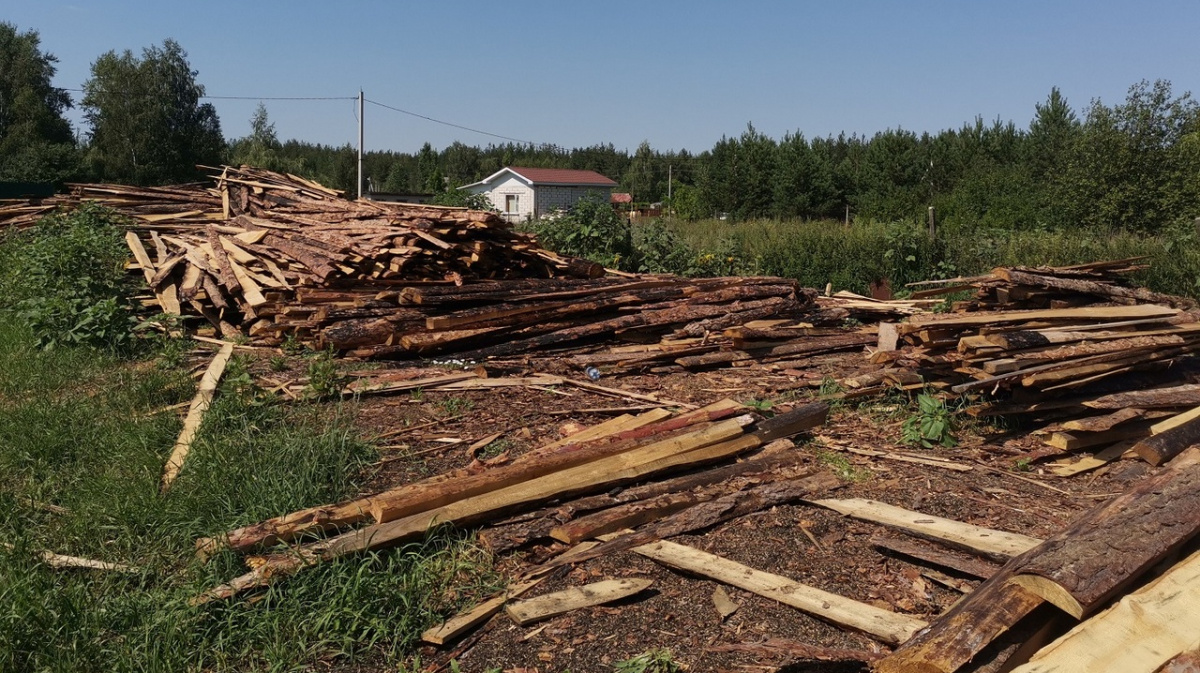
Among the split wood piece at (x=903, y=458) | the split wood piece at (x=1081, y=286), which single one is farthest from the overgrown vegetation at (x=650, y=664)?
the split wood piece at (x=1081, y=286)

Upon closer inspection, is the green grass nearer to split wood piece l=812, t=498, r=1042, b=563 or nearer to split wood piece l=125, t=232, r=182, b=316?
split wood piece l=812, t=498, r=1042, b=563

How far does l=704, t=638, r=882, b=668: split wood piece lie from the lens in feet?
10.3

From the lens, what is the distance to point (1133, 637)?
2.73 metres

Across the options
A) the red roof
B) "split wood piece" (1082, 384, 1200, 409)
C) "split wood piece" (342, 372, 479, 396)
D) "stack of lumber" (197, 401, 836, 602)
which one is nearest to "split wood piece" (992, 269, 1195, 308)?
"split wood piece" (1082, 384, 1200, 409)

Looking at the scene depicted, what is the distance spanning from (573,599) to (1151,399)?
498 cm

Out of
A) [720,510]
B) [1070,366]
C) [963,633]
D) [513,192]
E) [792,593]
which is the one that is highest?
[513,192]

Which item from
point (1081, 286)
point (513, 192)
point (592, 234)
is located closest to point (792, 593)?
point (1081, 286)

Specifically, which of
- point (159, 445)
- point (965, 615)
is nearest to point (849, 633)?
point (965, 615)

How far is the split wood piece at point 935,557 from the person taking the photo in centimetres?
381

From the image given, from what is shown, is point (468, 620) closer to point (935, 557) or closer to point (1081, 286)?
point (935, 557)

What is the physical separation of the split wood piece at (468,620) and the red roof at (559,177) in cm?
4985

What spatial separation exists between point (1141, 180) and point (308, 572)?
24874 millimetres

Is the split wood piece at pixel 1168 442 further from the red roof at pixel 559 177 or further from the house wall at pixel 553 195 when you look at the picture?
the red roof at pixel 559 177

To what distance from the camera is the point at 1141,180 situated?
22.2 meters
